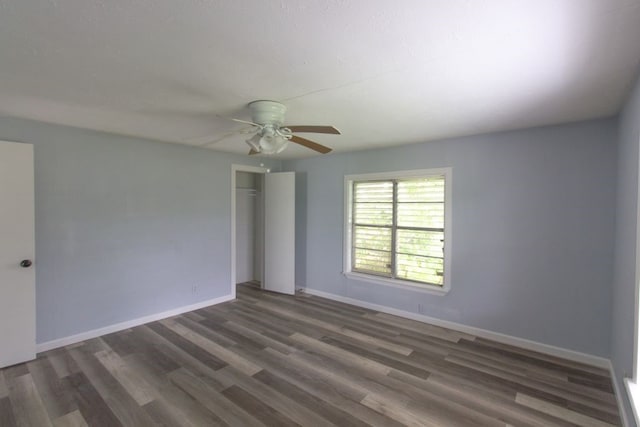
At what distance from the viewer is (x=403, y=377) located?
2.74 m

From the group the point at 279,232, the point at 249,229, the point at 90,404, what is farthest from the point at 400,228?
the point at 90,404

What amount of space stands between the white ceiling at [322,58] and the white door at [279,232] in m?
2.48

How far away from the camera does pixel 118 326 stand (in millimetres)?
3689

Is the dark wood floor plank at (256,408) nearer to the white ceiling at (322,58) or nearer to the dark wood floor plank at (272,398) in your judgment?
the dark wood floor plank at (272,398)

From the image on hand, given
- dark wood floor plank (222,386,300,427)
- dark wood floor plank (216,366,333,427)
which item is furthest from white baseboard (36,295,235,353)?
dark wood floor plank (222,386,300,427)

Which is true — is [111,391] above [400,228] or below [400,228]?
below

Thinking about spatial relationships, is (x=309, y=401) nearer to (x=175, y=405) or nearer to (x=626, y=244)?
(x=175, y=405)

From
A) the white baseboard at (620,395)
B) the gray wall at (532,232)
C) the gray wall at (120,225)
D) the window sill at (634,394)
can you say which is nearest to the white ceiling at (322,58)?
the gray wall at (532,232)

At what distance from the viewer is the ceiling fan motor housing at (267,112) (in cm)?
246

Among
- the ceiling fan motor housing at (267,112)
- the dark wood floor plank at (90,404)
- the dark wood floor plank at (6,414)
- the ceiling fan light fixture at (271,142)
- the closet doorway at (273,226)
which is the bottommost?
the dark wood floor plank at (6,414)

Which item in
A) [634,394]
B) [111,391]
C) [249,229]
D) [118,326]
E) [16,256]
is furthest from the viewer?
[249,229]

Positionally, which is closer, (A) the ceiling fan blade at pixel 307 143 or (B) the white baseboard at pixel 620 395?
(B) the white baseboard at pixel 620 395

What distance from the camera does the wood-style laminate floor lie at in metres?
2.23

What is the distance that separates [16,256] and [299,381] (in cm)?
293
